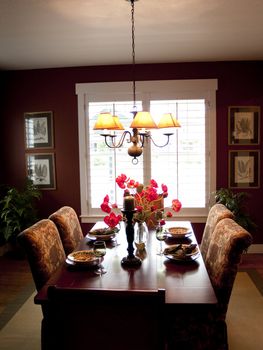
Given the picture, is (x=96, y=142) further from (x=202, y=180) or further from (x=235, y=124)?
(x=235, y=124)

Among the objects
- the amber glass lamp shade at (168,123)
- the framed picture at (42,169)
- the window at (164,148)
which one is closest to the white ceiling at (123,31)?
the window at (164,148)

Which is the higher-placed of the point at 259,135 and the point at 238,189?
the point at 259,135

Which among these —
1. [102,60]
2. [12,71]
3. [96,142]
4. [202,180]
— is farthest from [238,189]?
[12,71]

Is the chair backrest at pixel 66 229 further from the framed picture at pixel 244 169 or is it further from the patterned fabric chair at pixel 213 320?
the framed picture at pixel 244 169

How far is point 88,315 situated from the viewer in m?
1.17

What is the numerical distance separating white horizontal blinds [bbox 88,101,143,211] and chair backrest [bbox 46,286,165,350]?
335 centimetres

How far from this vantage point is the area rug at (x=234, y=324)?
251 centimetres

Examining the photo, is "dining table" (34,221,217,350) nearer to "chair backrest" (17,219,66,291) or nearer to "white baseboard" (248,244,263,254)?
"chair backrest" (17,219,66,291)

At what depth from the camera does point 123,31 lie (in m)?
3.13

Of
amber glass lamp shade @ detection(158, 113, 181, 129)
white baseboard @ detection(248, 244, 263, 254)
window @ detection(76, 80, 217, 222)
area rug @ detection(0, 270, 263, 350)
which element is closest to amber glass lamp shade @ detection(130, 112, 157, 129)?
amber glass lamp shade @ detection(158, 113, 181, 129)

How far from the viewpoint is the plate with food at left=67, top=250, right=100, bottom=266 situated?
207 cm

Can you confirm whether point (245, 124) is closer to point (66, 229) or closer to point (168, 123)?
point (168, 123)

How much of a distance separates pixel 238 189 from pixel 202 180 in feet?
1.71

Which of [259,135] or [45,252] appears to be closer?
[45,252]
